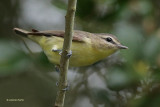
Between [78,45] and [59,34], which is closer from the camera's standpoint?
[78,45]

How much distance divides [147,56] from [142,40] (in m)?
0.29

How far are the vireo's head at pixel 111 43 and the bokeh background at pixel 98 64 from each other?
18 centimetres

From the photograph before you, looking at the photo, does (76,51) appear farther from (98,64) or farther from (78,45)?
(98,64)

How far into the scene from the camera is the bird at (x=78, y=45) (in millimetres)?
3988

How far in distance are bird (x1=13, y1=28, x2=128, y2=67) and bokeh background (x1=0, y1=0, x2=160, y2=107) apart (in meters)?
0.24

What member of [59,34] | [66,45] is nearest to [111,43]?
[59,34]

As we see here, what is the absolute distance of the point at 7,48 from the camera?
431 cm

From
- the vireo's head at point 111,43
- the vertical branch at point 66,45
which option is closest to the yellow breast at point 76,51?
the vireo's head at point 111,43

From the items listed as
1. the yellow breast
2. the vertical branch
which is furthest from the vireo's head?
the vertical branch

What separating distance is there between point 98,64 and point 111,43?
30.2 inches

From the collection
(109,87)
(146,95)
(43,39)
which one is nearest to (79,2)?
(43,39)

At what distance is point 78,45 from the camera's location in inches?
158

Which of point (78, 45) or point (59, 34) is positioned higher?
point (59, 34)

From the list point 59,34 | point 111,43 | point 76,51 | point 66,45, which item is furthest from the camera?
point 111,43
